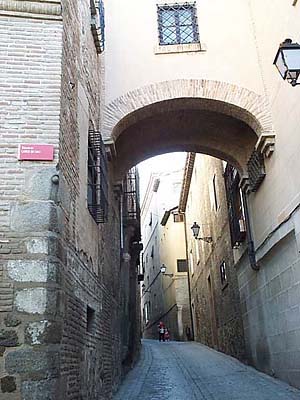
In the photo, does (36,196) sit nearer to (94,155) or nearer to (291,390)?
(94,155)

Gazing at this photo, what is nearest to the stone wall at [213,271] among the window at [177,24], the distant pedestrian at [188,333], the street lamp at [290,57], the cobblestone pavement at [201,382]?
the cobblestone pavement at [201,382]

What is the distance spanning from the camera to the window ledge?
921 cm

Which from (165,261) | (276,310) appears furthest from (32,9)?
(165,261)

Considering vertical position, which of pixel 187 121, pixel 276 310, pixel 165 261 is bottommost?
pixel 276 310

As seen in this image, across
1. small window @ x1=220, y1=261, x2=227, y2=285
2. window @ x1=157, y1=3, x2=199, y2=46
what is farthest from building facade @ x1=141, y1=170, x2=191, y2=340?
window @ x1=157, y1=3, x2=199, y2=46

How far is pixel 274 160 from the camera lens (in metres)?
8.29

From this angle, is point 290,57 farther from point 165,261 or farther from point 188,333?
point 165,261

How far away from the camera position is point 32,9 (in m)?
5.28

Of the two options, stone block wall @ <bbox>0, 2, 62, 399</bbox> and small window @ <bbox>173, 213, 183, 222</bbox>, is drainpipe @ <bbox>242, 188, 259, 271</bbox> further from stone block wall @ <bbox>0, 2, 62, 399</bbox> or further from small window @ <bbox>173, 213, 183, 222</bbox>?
small window @ <bbox>173, 213, 183, 222</bbox>

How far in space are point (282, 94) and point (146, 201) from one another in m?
31.5

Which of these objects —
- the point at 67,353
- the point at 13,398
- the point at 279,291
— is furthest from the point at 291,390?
the point at 13,398

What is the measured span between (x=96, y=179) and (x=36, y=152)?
2694 millimetres

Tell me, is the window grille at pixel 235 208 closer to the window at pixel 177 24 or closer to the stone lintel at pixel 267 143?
the stone lintel at pixel 267 143

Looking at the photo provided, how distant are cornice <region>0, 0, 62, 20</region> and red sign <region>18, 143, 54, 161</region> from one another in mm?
1606
